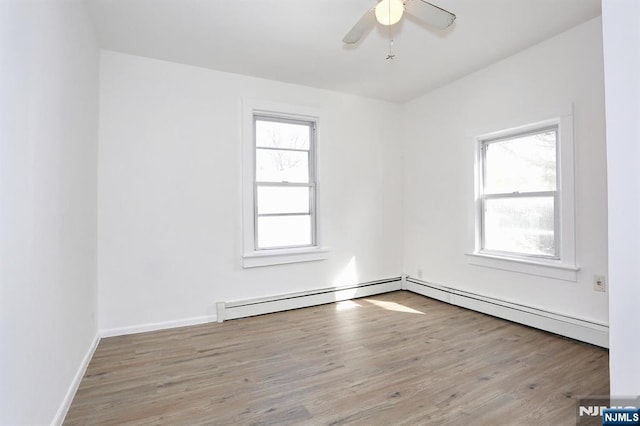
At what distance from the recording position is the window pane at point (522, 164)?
10.2 feet

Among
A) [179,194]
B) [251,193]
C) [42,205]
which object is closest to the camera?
[42,205]

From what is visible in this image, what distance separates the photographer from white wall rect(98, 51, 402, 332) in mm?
3047

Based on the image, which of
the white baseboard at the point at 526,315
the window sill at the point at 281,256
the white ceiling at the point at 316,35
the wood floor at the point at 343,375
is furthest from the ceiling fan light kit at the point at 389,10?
the white baseboard at the point at 526,315

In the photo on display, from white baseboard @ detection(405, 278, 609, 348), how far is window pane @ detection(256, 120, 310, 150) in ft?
8.35

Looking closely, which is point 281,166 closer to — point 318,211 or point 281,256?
point 318,211

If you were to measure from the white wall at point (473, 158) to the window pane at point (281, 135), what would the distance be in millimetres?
1613

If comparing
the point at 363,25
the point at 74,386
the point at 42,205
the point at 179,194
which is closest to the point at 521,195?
the point at 363,25

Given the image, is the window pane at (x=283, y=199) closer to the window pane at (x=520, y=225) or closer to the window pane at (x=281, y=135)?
the window pane at (x=281, y=135)

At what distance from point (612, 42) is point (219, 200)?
3.23m

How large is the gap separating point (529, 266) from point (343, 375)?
2209mm

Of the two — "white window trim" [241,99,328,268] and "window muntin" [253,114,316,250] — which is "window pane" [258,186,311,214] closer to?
"window muntin" [253,114,316,250]

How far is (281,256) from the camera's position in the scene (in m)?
3.80

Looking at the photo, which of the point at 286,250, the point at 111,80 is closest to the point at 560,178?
the point at 286,250

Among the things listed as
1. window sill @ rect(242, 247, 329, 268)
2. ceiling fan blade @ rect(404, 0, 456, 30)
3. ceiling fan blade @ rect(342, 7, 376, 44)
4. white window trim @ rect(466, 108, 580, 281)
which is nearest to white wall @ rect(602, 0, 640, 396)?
ceiling fan blade @ rect(404, 0, 456, 30)
